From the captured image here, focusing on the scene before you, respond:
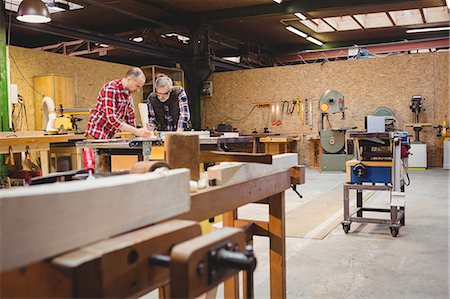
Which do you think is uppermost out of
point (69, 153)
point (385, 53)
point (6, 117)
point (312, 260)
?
point (385, 53)

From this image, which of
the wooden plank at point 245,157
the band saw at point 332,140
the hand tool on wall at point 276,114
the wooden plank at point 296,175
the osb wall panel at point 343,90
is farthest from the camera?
the hand tool on wall at point 276,114

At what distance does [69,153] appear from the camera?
18.9ft

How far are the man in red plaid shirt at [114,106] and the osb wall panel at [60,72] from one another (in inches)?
150

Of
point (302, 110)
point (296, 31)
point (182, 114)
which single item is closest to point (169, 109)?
point (182, 114)

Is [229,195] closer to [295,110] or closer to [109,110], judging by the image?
[109,110]

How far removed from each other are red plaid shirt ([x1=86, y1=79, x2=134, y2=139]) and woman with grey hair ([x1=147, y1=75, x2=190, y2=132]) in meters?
0.63

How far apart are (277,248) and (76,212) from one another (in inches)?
45.6

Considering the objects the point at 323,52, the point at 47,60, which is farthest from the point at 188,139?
the point at 323,52

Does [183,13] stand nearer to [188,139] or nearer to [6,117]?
[6,117]

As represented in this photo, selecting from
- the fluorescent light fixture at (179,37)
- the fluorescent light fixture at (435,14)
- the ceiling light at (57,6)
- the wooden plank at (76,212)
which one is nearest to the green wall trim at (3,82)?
the ceiling light at (57,6)

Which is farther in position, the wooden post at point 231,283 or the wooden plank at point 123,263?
the wooden post at point 231,283

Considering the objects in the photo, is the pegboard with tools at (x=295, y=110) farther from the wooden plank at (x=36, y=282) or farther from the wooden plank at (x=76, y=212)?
the wooden plank at (x=36, y=282)

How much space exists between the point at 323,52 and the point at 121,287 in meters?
10.5

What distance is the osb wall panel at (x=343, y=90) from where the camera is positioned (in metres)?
8.28
